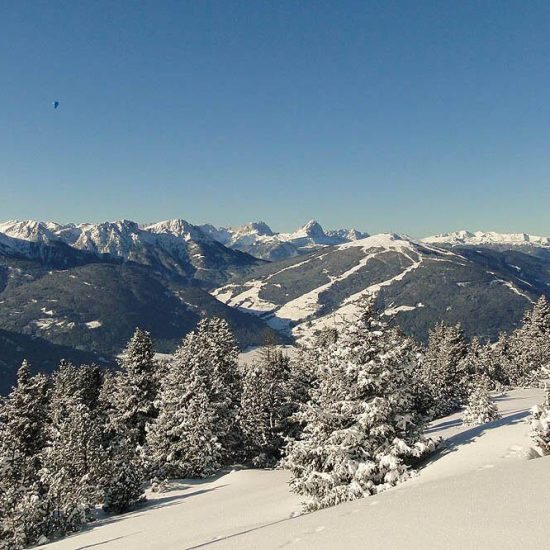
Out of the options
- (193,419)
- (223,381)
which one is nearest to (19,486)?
(193,419)

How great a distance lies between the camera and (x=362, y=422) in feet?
65.5

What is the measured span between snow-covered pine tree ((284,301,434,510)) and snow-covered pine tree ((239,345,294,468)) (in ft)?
81.4

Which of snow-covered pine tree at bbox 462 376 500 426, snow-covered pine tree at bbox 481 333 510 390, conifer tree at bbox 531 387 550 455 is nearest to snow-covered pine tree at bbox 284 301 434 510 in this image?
conifer tree at bbox 531 387 550 455

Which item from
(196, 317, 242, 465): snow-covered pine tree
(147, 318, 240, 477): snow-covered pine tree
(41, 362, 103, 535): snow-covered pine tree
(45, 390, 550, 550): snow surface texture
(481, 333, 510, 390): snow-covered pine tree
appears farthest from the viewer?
(481, 333, 510, 390): snow-covered pine tree

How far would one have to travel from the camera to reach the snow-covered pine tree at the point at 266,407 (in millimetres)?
47281

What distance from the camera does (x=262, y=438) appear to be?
4747cm

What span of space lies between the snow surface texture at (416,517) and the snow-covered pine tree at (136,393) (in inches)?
859

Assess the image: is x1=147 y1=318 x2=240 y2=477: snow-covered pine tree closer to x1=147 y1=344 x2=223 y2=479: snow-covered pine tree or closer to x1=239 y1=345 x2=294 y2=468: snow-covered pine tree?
x1=147 y1=344 x2=223 y2=479: snow-covered pine tree

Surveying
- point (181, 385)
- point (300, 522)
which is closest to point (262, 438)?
point (181, 385)

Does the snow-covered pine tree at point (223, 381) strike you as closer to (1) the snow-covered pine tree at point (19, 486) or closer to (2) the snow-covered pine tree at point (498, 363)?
(1) the snow-covered pine tree at point (19, 486)

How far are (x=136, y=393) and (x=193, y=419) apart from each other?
904cm

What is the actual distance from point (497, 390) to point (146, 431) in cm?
5203

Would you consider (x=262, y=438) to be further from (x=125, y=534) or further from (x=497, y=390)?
(x=497, y=390)

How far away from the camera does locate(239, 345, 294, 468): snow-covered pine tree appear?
4728cm
